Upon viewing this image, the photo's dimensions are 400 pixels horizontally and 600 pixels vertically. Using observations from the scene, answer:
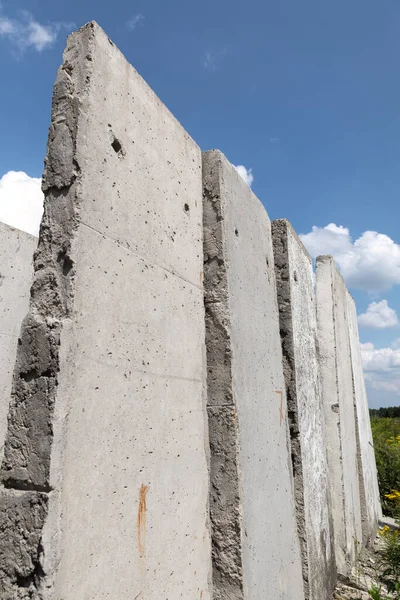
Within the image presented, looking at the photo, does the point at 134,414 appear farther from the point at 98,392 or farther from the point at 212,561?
the point at 212,561

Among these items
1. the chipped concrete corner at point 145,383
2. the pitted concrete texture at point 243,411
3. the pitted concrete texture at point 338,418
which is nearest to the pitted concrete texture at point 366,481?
the pitted concrete texture at point 338,418

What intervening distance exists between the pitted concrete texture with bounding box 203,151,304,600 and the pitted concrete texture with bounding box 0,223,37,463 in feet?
7.76

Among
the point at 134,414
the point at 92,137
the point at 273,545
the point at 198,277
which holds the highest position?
the point at 92,137

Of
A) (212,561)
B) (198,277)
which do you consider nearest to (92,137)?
(198,277)

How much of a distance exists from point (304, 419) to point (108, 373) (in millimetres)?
2046

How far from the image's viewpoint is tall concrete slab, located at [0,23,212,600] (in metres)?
1.42

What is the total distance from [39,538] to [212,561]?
104cm

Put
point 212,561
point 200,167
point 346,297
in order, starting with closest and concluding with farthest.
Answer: point 212,561 → point 200,167 → point 346,297

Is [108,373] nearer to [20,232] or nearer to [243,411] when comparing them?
[243,411]

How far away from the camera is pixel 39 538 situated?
134 centimetres

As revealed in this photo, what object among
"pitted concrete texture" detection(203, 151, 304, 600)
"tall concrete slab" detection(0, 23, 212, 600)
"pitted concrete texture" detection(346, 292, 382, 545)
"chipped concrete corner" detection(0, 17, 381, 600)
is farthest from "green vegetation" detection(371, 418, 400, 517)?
"tall concrete slab" detection(0, 23, 212, 600)

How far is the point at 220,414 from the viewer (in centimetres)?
225

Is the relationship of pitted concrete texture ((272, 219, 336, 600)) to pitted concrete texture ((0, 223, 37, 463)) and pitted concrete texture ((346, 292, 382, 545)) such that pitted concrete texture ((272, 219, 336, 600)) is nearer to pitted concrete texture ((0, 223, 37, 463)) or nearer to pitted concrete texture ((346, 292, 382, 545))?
pitted concrete texture ((346, 292, 382, 545))

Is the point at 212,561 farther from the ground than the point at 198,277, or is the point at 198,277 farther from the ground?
the point at 198,277
